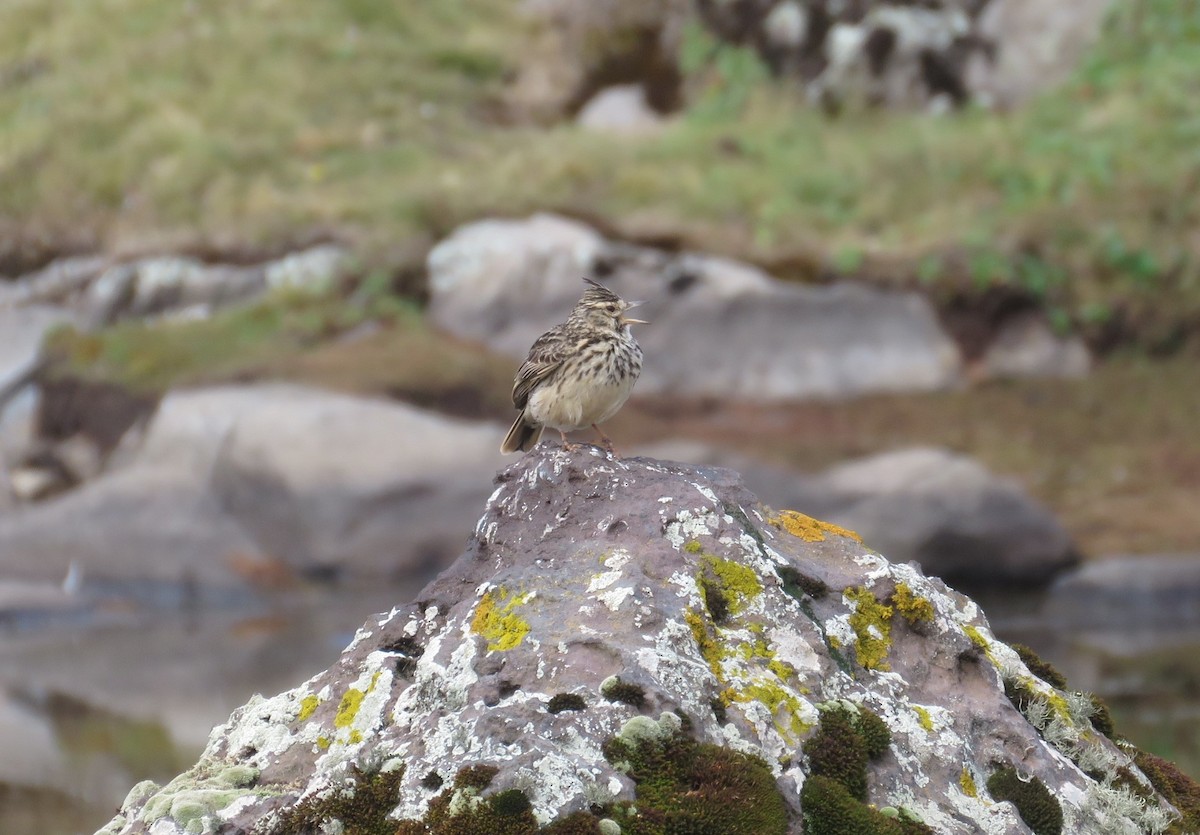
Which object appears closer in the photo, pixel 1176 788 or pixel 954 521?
pixel 1176 788

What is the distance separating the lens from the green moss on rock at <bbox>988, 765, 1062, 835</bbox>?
22.0ft

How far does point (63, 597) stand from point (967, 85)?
24810 mm

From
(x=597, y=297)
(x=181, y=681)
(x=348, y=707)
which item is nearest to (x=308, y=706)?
(x=348, y=707)

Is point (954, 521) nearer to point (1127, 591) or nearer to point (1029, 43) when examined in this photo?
point (1127, 591)

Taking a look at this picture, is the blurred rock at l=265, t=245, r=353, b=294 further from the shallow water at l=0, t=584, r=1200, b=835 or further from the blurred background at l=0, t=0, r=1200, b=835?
the shallow water at l=0, t=584, r=1200, b=835

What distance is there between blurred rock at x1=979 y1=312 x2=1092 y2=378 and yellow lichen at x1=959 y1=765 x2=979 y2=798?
22.9 meters

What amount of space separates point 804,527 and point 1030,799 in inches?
76.8

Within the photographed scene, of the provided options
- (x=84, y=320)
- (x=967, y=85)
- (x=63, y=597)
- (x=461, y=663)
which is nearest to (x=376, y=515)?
(x=63, y=597)

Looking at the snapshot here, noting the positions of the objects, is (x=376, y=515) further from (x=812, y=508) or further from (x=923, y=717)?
(x=923, y=717)

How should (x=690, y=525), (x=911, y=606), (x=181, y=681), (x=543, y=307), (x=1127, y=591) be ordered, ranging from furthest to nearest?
(x=543, y=307), (x=1127, y=591), (x=181, y=681), (x=911, y=606), (x=690, y=525)

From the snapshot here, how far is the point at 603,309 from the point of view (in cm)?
1009

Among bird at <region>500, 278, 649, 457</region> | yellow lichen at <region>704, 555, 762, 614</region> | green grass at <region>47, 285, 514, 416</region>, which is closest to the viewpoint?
yellow lichen at <region>704, 555, 762, 614</region>

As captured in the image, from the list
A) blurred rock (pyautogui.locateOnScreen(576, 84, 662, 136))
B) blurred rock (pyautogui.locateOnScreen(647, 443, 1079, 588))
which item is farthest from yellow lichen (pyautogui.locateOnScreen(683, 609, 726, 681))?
blurred rock (pyautogui.locateOnScreen(576, 84, 662, 136))

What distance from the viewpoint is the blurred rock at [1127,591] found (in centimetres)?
2210
